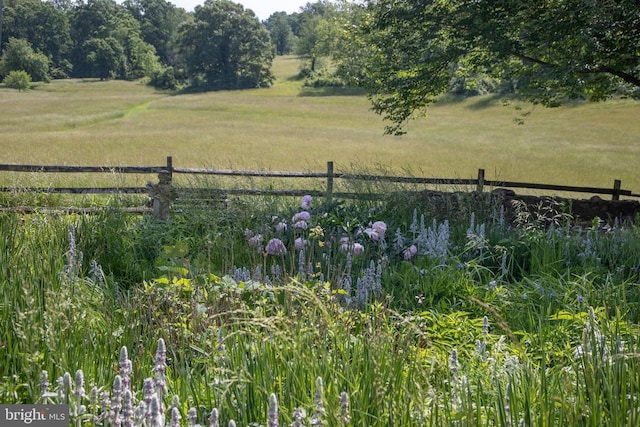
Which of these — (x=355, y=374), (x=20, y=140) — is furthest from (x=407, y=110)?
(x=20, y=140)

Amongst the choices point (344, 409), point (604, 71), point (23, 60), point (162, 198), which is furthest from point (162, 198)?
point (23, 60)

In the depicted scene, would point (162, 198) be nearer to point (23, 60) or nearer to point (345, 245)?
point (345, 245)

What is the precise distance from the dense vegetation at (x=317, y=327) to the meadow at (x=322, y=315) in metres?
0.02

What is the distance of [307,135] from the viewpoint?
28859mm

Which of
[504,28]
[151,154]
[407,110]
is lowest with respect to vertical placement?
[151,154]

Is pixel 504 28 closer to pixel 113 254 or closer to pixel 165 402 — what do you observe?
pixel 113 254

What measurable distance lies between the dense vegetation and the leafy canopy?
352 centimetres

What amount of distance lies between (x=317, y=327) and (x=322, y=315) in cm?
14

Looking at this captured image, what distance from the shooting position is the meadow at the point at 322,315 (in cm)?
233

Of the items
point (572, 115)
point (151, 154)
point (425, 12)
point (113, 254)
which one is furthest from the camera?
point (572, 115)

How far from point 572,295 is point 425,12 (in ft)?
25.5

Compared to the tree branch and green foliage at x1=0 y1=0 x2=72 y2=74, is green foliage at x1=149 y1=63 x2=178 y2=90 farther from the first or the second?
the tree branch

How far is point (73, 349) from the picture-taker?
2.87m

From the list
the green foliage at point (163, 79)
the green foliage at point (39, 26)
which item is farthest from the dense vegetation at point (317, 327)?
the green foliage at point (163, 79)
